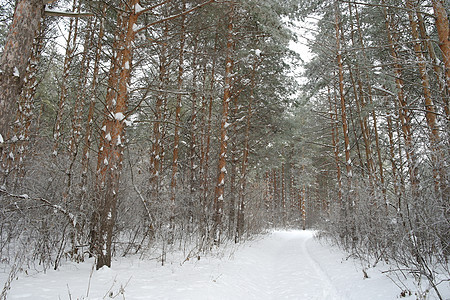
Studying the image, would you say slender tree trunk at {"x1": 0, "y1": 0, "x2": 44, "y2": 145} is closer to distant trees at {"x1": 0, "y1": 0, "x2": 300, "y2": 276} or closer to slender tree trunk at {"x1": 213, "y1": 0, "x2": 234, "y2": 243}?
distant trees at {"x1": 0, "y1": 0, "x2": 300, "y2": 276}

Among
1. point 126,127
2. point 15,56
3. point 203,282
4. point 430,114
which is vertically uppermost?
point 126,127

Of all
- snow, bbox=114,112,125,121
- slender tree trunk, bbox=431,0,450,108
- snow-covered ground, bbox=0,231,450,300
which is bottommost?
snow-covered ground, bbox=0,231,450,300

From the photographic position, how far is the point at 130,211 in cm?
691

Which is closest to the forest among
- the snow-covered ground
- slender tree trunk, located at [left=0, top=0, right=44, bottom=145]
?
slender tree trunk, located at [left=0, top=0, right=44, bottom=145]

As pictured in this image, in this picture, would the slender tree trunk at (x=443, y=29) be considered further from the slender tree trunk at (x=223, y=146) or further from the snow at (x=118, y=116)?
the snow at (x=118, y=116)

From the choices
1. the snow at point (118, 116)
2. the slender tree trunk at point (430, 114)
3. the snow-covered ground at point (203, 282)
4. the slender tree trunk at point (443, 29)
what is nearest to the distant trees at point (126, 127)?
the snow at point (118, 116)

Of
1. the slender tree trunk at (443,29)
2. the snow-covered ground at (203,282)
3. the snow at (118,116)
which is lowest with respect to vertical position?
the snow-covered ground at (203,282)

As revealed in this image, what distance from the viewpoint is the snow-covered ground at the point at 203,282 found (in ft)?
12.2

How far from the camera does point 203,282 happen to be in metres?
4.71

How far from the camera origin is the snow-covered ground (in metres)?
3.72

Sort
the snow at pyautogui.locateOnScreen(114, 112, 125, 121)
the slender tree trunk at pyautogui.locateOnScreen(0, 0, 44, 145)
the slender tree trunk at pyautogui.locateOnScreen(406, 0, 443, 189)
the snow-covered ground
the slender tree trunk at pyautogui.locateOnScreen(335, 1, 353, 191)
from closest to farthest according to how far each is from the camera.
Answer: the slender tree trunk at pyautogui.locateOnScreen(0, 0, 44, 145), the snow-covered ground, the slender tree trunk at pyautogui.locateOnScreen(406, 0, 443, 189), the snow at pyautogui.locateOnScreen(114, 112, 125, 121), the slender tree trunk at pyautogui.locateOnScreen(335, 1, 353, 191)

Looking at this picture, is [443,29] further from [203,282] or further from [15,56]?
[15,56]

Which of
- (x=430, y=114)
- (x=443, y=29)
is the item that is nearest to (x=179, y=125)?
(x=443, y=29)

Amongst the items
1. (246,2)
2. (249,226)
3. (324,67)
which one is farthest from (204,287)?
(249,226)
